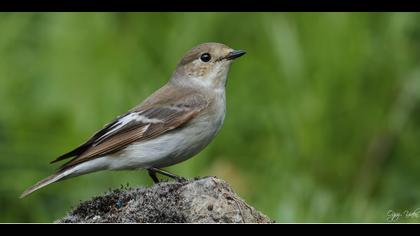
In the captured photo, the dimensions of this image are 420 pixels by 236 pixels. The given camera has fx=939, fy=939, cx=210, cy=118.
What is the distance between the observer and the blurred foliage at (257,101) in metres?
10.2

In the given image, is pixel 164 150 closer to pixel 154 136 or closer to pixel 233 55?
pixel 154 136

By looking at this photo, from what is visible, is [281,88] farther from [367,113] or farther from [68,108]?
[68,108]

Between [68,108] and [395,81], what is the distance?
12.4 ft

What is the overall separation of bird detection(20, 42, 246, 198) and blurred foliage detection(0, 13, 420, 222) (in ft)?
6.41

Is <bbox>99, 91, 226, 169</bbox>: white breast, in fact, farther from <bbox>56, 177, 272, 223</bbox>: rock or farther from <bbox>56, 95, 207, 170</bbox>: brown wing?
<bbox>56, 177, 272, 223</bbox>: rock

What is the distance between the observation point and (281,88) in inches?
431

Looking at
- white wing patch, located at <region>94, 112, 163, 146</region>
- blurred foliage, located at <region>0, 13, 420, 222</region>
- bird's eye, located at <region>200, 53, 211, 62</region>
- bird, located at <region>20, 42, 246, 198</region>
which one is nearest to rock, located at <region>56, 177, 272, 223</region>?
bird, located at <region>20, 42, 246, 198</region>

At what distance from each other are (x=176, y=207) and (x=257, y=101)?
5.27m

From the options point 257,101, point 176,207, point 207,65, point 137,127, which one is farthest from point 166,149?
point 257,101

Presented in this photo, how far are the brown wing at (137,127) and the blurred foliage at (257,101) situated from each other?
2026 millimetres

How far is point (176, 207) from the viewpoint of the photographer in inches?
235

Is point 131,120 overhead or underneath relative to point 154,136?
overhead

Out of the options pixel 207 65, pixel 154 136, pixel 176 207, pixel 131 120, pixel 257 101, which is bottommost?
pixel 257 101
